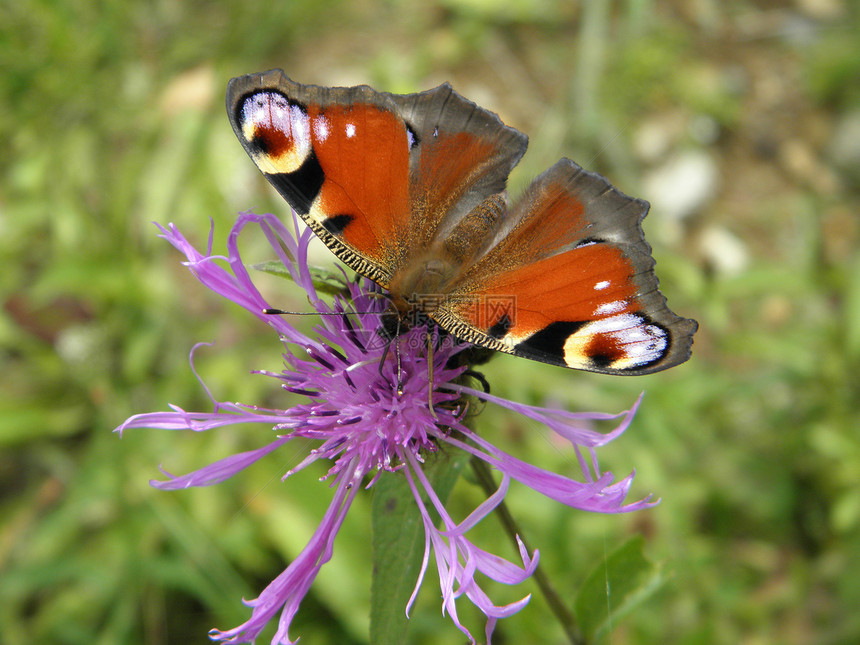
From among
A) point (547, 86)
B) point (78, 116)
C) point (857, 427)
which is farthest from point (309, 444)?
point (547, 86)

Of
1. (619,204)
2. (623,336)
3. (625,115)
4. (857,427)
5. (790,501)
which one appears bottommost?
(790,501)

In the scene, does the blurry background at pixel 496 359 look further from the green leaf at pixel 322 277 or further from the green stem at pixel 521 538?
the green leaf at pixel 322 277

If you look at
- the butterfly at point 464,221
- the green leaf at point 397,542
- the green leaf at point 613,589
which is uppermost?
the butterfly at point 464,221

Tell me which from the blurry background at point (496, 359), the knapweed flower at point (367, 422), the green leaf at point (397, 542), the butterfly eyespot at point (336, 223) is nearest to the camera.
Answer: the green leaf at point (397, 542)

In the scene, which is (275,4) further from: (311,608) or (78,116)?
(311,608)

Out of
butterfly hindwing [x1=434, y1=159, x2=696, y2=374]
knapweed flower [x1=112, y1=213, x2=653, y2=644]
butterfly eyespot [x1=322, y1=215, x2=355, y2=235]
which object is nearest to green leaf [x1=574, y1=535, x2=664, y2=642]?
knapweed flower [x1=112, y1=213, x2=653, y2=644]

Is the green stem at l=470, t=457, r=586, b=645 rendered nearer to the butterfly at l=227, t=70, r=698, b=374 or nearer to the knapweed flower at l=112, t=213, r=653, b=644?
the knapweed flower at l=112, t=213, r=653, b=644

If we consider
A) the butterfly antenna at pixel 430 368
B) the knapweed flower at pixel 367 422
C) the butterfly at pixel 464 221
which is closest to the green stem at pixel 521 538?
the knapweed flower at pixel 367 422
